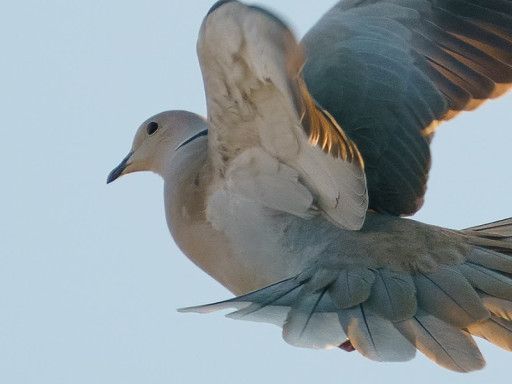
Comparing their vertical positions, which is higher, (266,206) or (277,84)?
(277,84)

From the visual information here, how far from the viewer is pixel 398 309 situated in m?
5.29

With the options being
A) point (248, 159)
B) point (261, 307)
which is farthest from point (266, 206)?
point (261, 307)

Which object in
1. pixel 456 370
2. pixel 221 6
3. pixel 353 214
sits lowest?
pixel 456 370

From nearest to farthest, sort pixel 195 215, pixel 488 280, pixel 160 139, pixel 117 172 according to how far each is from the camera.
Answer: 1. pixel 488 280
2. pixel 195 215
3. pixel 160 139
4. pixel 117 172

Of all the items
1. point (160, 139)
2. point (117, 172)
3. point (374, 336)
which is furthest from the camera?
point (117, 172)

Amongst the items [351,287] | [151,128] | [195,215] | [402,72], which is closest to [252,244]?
[195,215]

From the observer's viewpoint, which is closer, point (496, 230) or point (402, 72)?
point (496, 230)

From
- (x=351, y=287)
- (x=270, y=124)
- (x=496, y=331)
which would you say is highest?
(x=270, y=124)

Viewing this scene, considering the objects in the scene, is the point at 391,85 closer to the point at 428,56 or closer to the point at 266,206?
the point at 428,56

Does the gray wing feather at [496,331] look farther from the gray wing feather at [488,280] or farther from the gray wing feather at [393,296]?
the gray wing feather at [393,296]

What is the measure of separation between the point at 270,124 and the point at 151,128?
5.41 ft

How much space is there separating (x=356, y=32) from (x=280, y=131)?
1.33 m

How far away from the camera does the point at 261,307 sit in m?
5.15

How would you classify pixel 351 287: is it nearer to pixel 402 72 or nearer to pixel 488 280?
pixel 488 280
